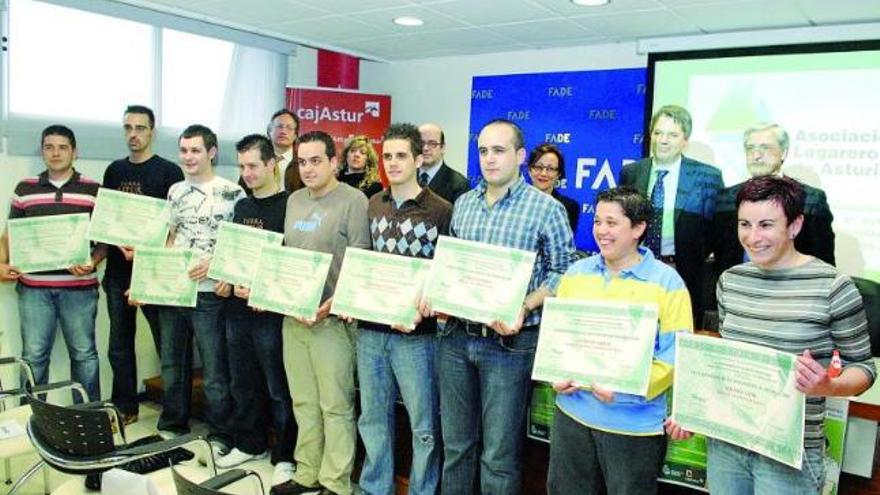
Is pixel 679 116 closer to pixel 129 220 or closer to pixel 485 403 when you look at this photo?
pixel 485 403

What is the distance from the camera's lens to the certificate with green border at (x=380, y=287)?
8.14 ft

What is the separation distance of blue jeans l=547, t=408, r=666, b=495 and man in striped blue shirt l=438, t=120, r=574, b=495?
30cm

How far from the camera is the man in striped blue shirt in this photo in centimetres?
235

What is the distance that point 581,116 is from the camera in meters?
5.34

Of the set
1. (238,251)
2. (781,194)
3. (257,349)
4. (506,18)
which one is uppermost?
(506,18)

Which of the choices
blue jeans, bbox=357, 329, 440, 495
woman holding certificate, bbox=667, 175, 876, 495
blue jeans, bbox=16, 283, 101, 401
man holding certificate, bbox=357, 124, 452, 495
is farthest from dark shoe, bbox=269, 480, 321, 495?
woman holding certificate, bbox=667, 175, 876, 495

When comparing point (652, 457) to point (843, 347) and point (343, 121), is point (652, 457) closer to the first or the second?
point (843, 347)

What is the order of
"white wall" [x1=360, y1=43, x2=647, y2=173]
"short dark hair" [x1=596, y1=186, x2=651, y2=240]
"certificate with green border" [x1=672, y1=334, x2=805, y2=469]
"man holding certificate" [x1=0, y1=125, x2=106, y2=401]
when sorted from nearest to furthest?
"certificate with green border" [x1=672, y1=334, x2=805, y2=469] < "short dark hair" [x1=596, y1=186, x2=651, y2=240] < "man holding certificate" [x1=0, y1=125, x2=106, y2=401] < "white wall" [x1=360, y1=43, x2=647, y2=173]

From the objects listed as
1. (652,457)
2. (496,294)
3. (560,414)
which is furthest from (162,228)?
(652,457)

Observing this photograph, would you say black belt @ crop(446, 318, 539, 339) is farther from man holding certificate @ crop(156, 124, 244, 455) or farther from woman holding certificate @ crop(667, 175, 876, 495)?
man holding certificate @ crop(156, 124, 244, 455)

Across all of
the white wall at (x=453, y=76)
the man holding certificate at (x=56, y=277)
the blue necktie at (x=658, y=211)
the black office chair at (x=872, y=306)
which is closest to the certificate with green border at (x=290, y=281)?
the man holding certificate at (x=56, y=277)

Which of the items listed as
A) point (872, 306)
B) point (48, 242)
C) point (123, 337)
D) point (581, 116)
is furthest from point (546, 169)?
point (48, 242)

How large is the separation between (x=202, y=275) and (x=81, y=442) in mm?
1104

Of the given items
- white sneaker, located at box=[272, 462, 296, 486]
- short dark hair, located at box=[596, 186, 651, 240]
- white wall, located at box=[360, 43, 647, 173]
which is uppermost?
white wall, located at box=[360, 43, 647, 173]
